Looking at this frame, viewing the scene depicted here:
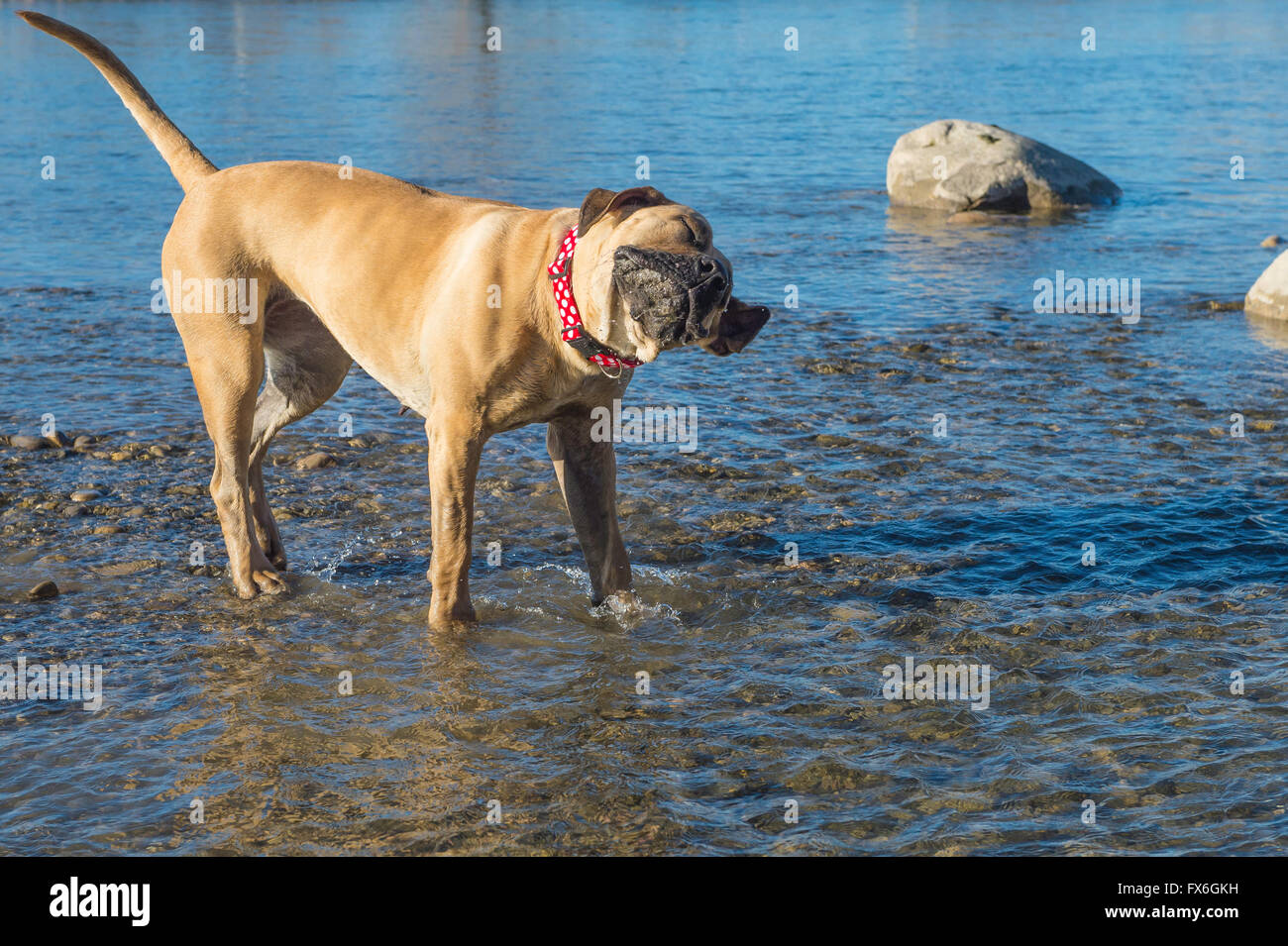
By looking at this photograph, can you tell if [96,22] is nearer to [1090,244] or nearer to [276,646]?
[1090,244]

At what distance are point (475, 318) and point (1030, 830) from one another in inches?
110

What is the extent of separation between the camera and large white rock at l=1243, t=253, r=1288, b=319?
37.3 ft

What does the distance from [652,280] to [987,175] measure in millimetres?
12384

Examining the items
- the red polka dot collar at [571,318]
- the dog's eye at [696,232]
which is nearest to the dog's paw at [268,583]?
the red polka dot collar at [571,318]

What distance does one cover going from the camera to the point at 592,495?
6133 millimetres

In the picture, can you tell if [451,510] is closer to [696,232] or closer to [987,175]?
[696,232]

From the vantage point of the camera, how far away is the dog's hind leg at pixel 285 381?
6625 millimetres

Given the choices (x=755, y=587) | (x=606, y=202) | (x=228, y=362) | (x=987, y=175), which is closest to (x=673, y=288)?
(x=606, y=202)

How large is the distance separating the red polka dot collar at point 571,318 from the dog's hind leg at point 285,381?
6.03 feet

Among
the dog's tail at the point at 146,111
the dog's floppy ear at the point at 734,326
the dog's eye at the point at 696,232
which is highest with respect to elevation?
the dog's tail at the point at 146,111

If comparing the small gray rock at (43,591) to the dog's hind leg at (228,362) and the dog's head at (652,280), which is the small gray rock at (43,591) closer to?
the dog's hind leg at (228,362)

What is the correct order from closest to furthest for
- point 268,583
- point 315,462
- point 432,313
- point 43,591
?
1. point 432,313
2. point 43,591
3. point 268,583
4. point 315,462

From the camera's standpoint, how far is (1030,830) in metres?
4.59

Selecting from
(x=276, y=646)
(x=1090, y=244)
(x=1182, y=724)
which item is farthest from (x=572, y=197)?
(x=1182, y=724)
